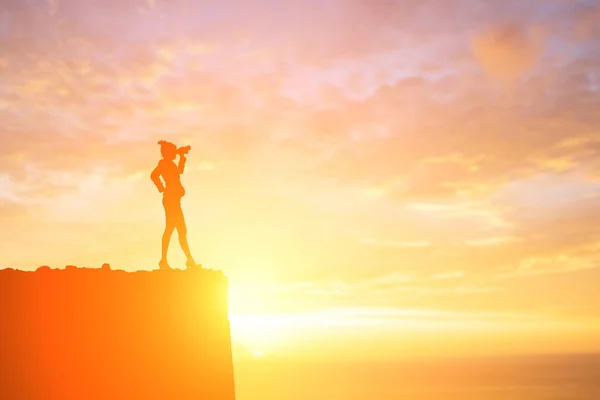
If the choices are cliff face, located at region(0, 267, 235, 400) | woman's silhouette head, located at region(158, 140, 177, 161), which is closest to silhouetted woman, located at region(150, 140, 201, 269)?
woman's silhouette head, located at region(158, 140, 177, 161)

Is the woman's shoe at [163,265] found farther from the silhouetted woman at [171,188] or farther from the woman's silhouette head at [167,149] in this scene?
the woman's silhouette head at [167,149]

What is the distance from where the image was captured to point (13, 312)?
10.8m

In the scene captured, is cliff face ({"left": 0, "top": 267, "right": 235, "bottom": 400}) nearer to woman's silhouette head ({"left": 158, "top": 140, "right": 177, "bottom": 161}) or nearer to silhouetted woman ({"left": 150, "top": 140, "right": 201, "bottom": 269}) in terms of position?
silhouetted woman ({"left": 150, "top": 140, "right": 201, "bottom": 269})

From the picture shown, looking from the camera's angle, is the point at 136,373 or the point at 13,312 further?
the point at 136,373

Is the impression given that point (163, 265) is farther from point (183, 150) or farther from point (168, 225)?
point (183, 150)

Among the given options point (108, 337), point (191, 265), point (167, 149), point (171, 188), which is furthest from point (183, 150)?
point (108, 337)

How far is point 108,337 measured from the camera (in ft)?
38.1

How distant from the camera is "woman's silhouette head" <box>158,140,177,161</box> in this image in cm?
1430

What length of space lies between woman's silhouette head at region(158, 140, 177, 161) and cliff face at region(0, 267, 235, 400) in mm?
2920

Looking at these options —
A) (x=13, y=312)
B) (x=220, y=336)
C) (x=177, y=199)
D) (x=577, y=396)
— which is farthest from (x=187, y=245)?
(x=577, y=396)

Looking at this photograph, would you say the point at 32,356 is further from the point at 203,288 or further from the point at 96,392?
the point at 203,288

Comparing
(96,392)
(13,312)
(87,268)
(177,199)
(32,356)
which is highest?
(177,199)

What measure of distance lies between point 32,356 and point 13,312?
869 millimetres

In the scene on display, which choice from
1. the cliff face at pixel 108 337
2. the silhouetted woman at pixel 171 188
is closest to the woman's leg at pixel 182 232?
the silhouetted woman at pixel 171 188
